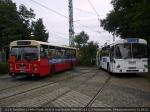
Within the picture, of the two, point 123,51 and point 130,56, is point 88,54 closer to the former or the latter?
point 123,51

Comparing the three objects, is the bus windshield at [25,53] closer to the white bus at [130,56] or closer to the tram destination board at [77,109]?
the white bus at [130,56]

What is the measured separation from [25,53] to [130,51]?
777 centimetres

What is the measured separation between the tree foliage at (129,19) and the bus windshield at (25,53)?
28.8 ft

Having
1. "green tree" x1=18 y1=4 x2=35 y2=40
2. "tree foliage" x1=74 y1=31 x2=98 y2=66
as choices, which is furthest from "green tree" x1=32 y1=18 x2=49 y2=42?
"tree foliage" x1=74 y1=31 x2=98 y2=66

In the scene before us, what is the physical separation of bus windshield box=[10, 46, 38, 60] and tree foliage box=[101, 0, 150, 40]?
8766 mm

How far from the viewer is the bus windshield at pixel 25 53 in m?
21.5

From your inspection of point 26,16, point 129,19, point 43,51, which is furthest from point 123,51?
point 26,16

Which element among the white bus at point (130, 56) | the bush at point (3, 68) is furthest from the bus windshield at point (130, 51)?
the bush at point (3, 68)

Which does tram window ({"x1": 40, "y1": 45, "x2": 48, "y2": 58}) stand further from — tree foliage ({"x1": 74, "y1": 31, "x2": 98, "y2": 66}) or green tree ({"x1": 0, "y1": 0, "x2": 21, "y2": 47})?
green tree ({"x1": 0, "y1": 0, "x2": 21, "y2": 47})

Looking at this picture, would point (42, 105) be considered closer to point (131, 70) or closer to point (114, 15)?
point (131, 70)

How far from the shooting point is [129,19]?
31.3 metres

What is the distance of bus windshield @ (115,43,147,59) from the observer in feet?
77.5

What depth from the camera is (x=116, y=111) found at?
9719 mm

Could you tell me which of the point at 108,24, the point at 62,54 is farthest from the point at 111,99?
the point at 108,24
